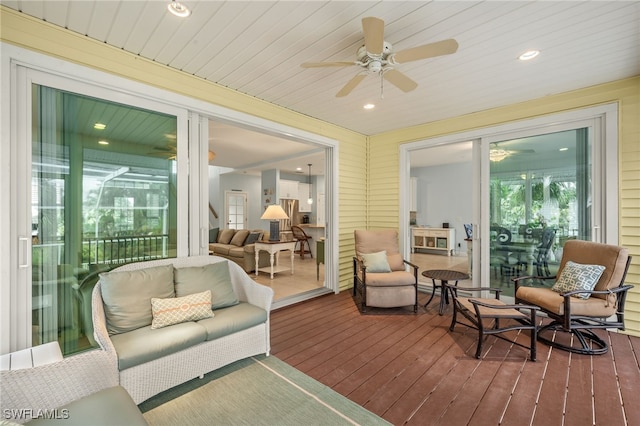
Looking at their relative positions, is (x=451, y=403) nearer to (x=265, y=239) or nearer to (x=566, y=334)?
(x=566, y=334)

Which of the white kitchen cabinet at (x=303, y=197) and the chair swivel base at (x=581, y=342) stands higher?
the white kitchen cabinet at (x=303, y=197)

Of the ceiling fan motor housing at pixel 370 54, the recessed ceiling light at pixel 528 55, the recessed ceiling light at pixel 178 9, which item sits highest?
the recessed ceiling light at pixel 528 55

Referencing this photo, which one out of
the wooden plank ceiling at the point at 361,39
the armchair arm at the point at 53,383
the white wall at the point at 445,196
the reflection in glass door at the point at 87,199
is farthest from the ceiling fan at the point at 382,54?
the white wall at the point at 445,196

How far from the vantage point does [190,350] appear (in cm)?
219

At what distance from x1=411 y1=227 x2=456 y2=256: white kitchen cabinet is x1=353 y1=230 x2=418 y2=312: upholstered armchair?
4.51m

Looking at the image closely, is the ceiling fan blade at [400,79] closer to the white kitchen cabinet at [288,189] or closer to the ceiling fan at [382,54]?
the ceiling fan at [382,54]

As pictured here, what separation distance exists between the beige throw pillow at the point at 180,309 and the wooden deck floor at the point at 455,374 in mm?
832

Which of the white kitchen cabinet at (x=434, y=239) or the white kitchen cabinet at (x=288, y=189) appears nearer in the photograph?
the white kitchen cabinet at (x=434, y=239)

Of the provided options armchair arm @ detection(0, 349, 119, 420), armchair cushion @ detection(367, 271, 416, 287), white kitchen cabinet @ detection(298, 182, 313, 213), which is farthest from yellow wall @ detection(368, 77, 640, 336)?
white kitchen cabinet @ detection(298, 182, 313, 213)

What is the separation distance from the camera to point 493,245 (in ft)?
13.4

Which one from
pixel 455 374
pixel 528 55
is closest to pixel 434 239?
pixel 528 55

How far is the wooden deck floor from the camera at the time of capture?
1.92 meters

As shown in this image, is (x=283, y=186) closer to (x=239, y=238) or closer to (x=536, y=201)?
(x=239, y=238)

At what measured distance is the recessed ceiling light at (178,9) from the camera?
198cm
